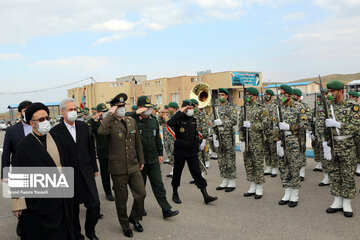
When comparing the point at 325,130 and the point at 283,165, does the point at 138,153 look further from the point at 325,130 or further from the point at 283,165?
the point at 325,130

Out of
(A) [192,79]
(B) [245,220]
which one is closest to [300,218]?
(B) [245,220]

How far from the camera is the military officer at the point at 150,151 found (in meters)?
5.29

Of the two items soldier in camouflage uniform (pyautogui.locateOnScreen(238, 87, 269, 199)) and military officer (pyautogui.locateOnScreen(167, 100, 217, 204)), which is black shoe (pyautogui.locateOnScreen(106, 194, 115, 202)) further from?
soldier in camouflage uniform (pyautogui.locateOnScreen(238, 87, 269, 199))

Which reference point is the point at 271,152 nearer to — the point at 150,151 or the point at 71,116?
the point at 150,151

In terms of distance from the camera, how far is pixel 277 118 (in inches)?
Answer: 238

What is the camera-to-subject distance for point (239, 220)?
5.08 m

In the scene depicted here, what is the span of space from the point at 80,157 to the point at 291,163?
12.4ft

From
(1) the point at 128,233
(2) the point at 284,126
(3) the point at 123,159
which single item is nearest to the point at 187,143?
(3) the point at 123,159

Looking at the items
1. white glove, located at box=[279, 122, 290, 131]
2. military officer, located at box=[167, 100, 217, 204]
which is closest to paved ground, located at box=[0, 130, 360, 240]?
military officer, located at box=[167, 100, 217, 204]

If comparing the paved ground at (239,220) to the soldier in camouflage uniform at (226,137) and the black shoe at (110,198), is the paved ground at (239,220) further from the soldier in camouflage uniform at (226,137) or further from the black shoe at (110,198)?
the soldier in camouflage uniform at (226,137)

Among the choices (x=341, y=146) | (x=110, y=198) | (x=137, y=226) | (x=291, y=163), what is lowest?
(x=110, y=198)

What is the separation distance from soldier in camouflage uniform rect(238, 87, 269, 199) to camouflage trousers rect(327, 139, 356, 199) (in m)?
1.48

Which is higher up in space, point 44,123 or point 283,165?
point 44,123

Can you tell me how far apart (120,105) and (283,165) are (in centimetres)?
332
